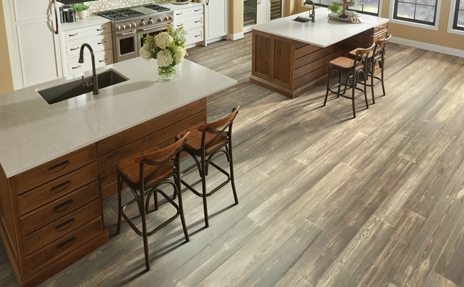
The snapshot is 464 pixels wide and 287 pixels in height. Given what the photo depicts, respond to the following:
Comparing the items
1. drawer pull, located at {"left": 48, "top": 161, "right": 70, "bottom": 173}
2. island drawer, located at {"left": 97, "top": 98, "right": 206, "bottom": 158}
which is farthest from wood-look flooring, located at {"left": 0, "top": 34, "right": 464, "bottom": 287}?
drawer pull, located at {"left": 48, "top": 161, "right": 70, "bottom": 173}

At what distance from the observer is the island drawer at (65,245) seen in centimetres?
289

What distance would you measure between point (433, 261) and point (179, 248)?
1932 millimetres

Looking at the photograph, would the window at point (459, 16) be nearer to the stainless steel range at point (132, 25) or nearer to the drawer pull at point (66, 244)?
the stainless steel range at point (132, 25)

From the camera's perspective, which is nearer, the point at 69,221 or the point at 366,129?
the point at 69,221

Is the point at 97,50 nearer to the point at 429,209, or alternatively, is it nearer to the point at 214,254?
the point at 214,254

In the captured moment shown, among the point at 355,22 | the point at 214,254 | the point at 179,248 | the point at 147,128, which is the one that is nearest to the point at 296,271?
the point at 214,254

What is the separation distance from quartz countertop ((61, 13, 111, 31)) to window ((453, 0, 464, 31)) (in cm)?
577

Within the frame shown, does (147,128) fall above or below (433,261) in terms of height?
above

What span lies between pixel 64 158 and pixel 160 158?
0.63 meters

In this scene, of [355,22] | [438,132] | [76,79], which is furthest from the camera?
[355,22]

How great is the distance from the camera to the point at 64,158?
279 cm

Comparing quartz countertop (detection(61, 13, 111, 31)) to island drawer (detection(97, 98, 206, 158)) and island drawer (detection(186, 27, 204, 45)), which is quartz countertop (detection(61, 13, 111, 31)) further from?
island drawer (detection(97, 98, 206, 158))

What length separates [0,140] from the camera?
279cm

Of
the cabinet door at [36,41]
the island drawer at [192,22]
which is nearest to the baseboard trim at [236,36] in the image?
the island drawer at [192,22]
